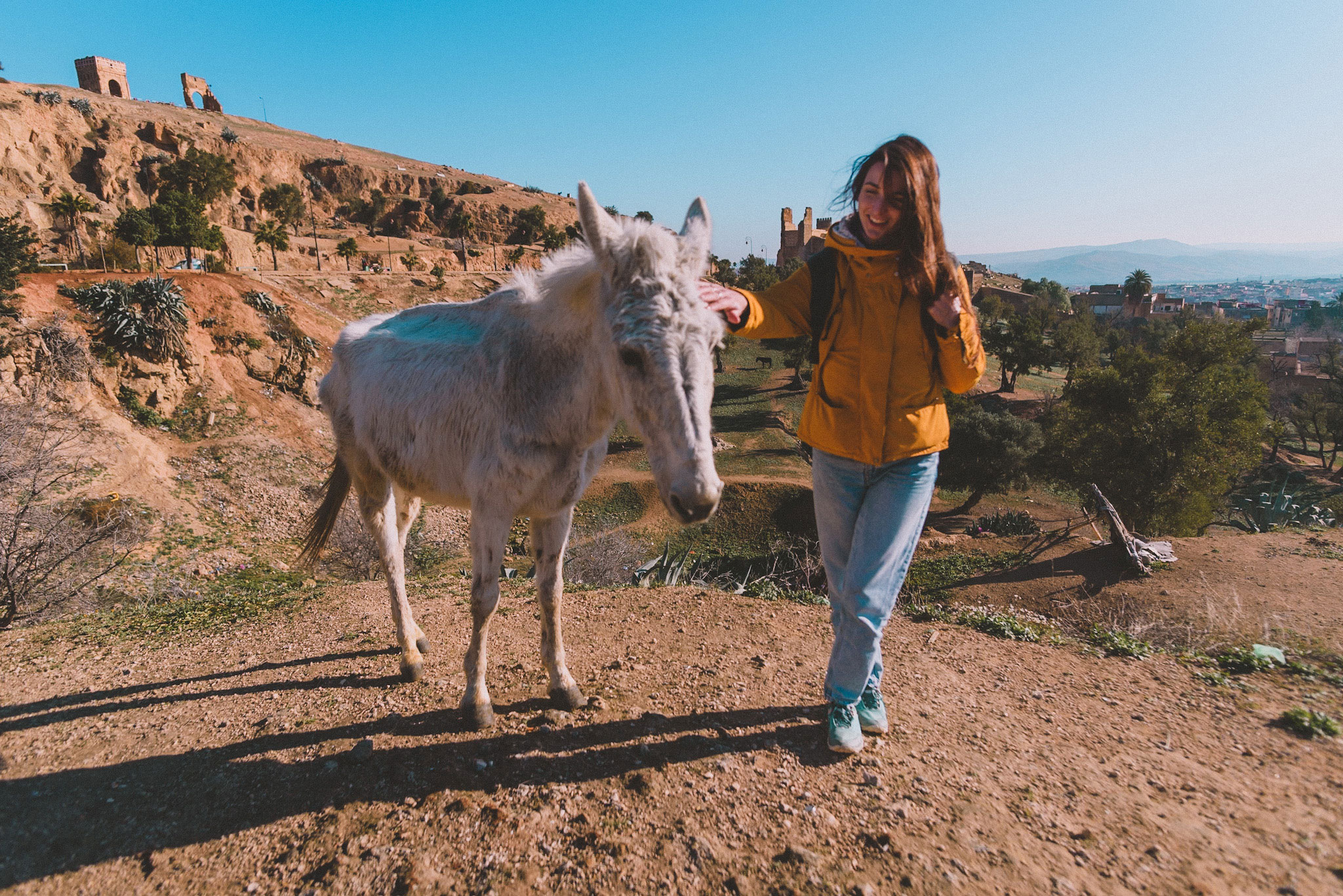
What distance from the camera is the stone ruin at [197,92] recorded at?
79.4 meters

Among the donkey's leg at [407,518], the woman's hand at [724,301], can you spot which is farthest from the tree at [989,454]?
the woman's hand at [724,301]

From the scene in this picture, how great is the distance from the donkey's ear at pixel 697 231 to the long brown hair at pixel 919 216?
33.0 inches

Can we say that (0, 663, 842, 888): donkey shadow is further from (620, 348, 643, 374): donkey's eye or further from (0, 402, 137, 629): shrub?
(0, 402, 137, 629): shrub

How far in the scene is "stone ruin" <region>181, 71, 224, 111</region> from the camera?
3127 inches

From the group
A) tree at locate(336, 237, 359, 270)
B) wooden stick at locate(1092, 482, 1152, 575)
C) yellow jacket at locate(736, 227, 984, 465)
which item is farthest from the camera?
tree at locate(336, 237, 359, 270)

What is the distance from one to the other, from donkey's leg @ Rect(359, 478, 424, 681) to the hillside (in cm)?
4412

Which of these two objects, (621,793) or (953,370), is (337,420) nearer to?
(621,793)

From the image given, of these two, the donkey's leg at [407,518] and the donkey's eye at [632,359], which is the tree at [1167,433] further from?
the donkey's eye at [632,359]

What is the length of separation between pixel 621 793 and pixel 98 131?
7186cm

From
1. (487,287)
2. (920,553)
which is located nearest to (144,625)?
(920,553)

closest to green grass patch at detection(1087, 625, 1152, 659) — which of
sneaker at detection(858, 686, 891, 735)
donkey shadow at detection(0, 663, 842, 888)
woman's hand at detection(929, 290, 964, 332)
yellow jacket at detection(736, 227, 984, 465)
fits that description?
sneaker at detection(858, 686, 891, 735)

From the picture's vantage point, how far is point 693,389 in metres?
2.22

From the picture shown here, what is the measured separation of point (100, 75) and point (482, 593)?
3914 inches

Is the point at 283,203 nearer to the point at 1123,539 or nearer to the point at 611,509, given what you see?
the point at 611,509
